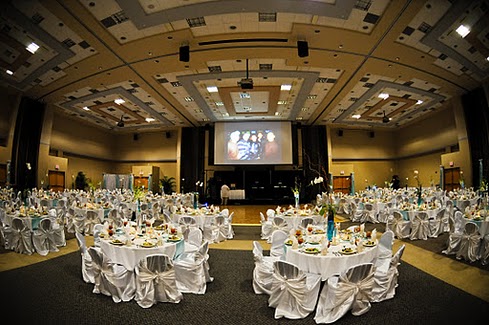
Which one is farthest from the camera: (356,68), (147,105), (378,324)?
(147,105)

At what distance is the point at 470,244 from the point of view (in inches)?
187

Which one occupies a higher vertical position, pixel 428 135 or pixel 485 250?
pixel 428 135

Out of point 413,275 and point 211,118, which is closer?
point 413,275

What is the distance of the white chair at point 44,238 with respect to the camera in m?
5.48

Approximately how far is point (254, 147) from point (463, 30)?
→ 11004 mm

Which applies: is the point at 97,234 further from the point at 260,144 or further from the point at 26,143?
the point at 260,144

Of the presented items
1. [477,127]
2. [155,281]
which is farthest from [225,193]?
[477,127]

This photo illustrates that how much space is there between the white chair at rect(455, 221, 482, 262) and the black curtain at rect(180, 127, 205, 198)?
1528 centimetres

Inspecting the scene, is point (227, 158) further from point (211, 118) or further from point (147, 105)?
point (147, 105)

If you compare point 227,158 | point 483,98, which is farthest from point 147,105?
point 483,98

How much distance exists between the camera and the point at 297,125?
17094 millimetres

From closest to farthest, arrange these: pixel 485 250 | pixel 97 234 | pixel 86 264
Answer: pixel 86 264
pixel 97 234
pixel 485 250

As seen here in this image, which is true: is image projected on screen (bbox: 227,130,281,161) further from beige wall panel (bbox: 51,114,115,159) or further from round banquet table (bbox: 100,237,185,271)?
round banquet table (bbox: 100,237,185,271)

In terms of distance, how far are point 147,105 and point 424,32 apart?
12.1m
